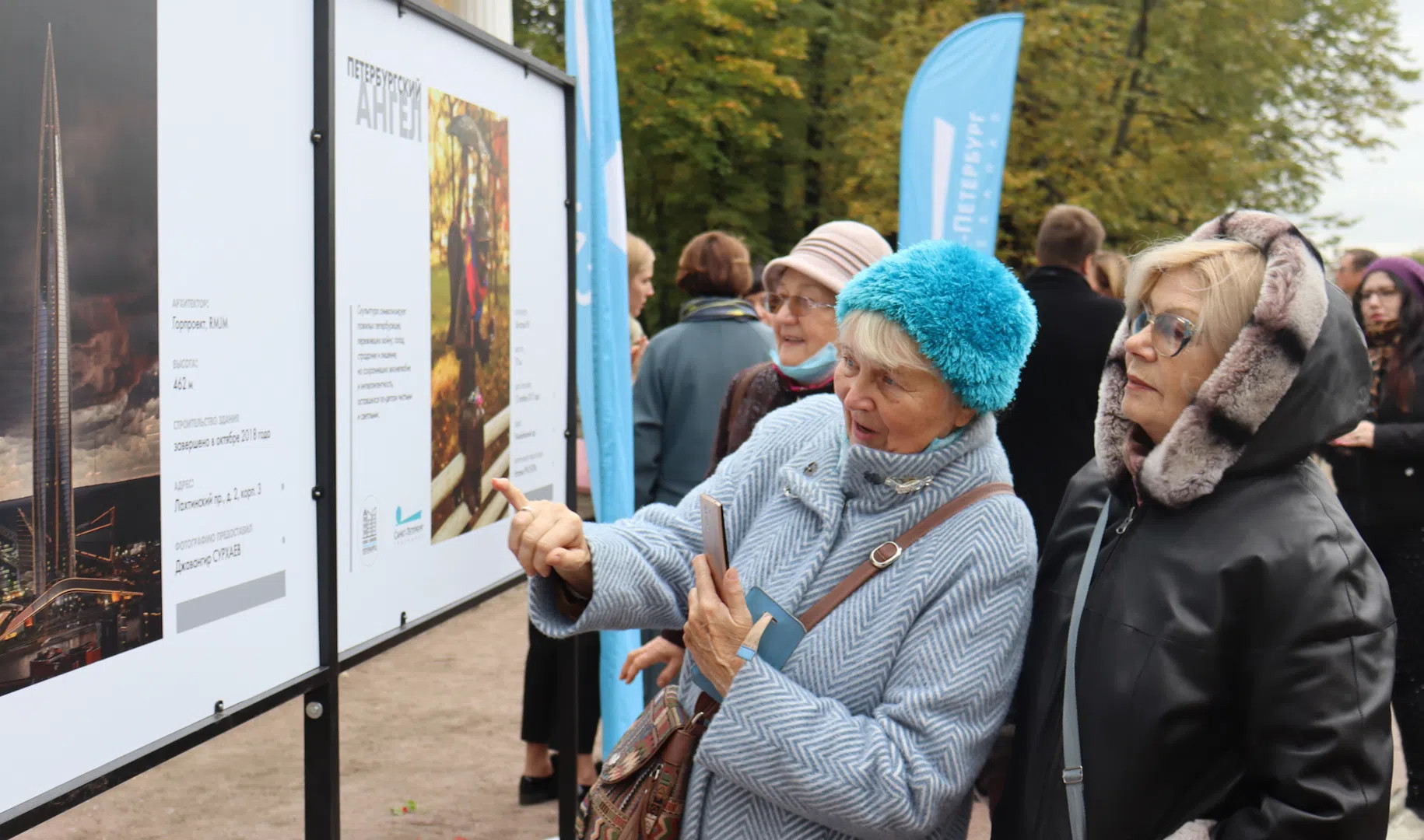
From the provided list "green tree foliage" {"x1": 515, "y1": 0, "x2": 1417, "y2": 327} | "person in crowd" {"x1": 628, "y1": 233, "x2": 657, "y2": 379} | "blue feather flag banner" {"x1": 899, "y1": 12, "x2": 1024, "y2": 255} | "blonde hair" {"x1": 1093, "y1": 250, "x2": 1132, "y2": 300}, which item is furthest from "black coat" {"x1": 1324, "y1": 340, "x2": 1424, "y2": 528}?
"green tree foliage" {"x1": 515, "y1": 0, "x2": 1417, "y2": 327}

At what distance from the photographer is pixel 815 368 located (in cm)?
362

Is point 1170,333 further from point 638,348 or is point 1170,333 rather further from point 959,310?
point 638,348

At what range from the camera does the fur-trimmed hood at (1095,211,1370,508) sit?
6.14 feet

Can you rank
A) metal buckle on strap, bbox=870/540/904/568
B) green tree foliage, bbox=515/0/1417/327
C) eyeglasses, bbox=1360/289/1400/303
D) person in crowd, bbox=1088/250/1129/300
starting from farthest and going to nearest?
1. green tree foliage, bbox=515/0/1417/327
2. person in crowd, bbox=1088/250/1129/300
3. eyeglasses, bbox=1360/289/1400/303
4. metal buckle on strap, bbox=870/540/904/568

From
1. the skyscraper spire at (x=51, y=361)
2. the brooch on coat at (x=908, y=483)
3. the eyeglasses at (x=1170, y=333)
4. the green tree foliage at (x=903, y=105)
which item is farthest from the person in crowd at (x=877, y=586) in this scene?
the green tree foliage at (x=903, y=105)

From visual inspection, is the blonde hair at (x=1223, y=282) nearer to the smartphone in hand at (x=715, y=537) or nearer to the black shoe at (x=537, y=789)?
→ the smartphone in hand at (x=715, y=537)

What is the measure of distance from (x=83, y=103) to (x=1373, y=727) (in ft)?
6.66

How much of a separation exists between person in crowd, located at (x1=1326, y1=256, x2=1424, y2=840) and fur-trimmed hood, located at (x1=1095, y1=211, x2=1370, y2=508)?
3.16 meters

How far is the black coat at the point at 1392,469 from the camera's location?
4.98 metres

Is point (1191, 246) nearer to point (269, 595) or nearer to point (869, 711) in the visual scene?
point (869, 711)

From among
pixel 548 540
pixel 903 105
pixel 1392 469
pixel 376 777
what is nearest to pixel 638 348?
pixel 376 777

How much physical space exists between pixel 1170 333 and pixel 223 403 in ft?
5.28

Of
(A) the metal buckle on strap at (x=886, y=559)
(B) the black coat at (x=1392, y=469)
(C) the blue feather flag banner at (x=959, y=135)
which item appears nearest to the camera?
(A) the metal buckle on strap at (x=886, y=559)

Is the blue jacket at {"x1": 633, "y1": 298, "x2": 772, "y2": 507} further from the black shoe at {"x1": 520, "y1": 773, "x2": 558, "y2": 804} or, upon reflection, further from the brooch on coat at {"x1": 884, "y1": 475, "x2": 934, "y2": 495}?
the brooch on coat at {"x1": 884, "y1": 475, "x2": 934, "y2": 495}
